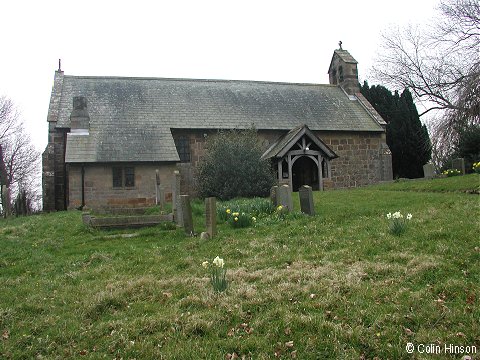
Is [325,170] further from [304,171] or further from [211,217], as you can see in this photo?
[211,217]

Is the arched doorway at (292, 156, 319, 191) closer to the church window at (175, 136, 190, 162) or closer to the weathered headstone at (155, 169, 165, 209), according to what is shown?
the church window at (175, 136, 190, 162)

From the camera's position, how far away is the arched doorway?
26837mm

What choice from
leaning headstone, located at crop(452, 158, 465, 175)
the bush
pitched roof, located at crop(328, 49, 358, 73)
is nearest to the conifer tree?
pitched roof, located at crop(328, 49, 358, 73)

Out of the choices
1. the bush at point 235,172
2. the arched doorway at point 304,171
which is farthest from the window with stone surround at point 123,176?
the arched doorway at point 304,171

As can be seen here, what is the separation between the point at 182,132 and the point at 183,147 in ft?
2.79

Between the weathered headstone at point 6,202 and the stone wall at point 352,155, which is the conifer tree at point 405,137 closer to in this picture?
the stone wall at point 352,155

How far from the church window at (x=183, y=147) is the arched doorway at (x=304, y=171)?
654 centimetres

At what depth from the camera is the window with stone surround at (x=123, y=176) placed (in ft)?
73.8

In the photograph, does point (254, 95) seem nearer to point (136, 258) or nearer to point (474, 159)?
point (474, 159)

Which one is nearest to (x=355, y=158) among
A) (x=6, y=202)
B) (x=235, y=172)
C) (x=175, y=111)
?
(x=235, y=172)

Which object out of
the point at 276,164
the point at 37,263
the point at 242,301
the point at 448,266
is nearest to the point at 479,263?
the point at 448,266

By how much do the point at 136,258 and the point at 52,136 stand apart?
16.7 m

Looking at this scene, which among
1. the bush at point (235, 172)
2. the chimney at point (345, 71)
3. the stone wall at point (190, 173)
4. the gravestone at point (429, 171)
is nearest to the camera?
the bush at point (235, 172)

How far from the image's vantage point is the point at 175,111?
85.5 feet
